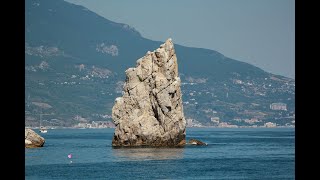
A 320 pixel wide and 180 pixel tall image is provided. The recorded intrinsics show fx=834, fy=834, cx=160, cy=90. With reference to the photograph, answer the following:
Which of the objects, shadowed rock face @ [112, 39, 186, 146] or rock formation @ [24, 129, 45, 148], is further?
rock formation @ [24, 129, 45, 148]

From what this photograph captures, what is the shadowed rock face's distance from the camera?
393 ft

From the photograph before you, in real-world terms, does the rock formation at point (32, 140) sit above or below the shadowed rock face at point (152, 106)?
below

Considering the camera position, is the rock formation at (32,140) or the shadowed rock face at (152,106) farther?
the rock formation at (32,140)

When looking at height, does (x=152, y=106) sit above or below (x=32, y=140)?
above

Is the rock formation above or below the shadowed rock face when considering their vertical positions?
→ below

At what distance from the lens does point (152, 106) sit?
12256cm

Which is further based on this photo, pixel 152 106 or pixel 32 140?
pixel 32 140

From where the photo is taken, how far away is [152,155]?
3999 inches

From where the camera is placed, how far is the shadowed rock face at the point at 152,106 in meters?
120
